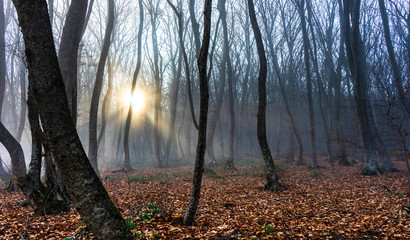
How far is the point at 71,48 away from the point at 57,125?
5.37m

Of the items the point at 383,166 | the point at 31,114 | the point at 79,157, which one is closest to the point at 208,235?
the point at 79,157

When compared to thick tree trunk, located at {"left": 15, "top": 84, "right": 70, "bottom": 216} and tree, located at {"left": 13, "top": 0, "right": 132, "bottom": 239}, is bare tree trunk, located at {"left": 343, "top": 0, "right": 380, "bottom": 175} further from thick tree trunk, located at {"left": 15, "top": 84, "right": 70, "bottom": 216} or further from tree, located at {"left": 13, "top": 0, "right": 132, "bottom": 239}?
thick tree trunk, located at {"left": 15, "top": 84, "right": 70, "bottom": 216}

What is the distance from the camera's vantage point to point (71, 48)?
7125mm

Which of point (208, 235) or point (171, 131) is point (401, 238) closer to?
point (208, 235)

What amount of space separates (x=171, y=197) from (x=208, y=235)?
3.68 metres

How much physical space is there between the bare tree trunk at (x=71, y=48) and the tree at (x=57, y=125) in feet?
14.5

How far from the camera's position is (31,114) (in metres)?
5.68

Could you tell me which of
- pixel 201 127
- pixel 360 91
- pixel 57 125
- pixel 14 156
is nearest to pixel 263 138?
pixel 201 127

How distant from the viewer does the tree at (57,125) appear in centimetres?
279

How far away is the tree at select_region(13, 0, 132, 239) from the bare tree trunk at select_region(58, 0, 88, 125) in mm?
4431

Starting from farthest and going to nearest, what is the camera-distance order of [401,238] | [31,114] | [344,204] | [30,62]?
[344,204], [31,114], [401,238], [30,62]

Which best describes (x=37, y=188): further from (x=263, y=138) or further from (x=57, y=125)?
(x=263, y=138)

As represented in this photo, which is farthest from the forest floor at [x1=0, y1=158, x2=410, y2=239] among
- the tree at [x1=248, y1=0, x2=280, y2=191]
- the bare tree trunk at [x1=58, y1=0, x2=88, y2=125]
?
the bare tree trunk at [x1=58, y1=0, x2=88, y2=125]

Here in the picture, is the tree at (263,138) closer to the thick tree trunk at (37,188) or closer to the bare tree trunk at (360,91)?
the thick tree trunk at (37,188)
